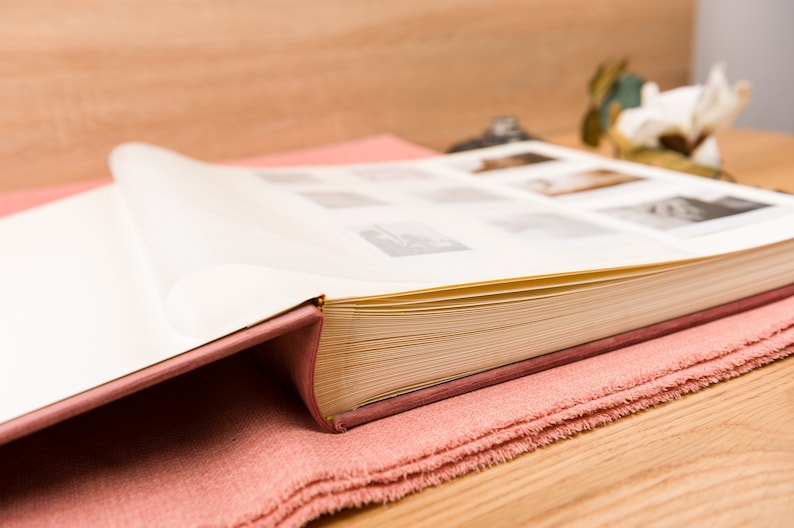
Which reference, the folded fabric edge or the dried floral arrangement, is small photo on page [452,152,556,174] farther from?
the folded fabric edge

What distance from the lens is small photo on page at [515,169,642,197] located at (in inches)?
21.9

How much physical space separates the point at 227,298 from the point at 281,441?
75 mm

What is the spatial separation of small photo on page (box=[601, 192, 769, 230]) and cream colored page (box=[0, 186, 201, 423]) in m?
0.31

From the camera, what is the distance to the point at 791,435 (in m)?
0.33

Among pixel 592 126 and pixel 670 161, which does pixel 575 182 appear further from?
pixel 592 126

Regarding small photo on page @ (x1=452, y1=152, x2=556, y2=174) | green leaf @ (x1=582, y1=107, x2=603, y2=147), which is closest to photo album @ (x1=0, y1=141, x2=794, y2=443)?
small photo on page @ (x1=452, y1=152, x2=556, y2=174)

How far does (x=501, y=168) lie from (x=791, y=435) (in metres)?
0.38

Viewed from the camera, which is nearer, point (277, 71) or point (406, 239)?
point (406, 239)

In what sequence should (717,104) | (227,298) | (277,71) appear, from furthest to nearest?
(277,71), (717,104), (227,298)

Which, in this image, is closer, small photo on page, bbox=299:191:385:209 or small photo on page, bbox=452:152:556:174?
small photo on page, bbox=299:191:385:209

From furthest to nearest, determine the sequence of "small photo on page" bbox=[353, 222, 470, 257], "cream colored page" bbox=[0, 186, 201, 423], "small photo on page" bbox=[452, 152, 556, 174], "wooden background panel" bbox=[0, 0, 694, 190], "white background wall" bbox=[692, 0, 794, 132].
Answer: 1. "white background wall" bbox=[692, 0, 794, 132]
2. "wooden background panel" bbox=[0, 0, 694, 190]
3. "small photo on page" bbox=[452, 152, 556, 174]
4. "small photo on page" bbox=[353, 222, 470, 257]
5. "cream colored page" bbox=[0, 186, 201, 423]

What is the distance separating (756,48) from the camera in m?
1.27

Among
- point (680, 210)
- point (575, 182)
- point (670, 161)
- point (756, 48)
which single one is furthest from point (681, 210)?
point (756, 48)

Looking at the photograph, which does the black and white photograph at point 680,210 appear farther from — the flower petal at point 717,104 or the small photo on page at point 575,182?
the flower petal at point 717,104
